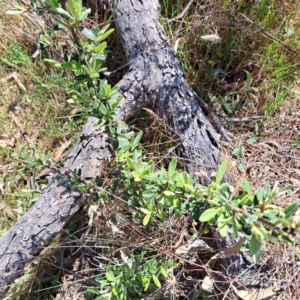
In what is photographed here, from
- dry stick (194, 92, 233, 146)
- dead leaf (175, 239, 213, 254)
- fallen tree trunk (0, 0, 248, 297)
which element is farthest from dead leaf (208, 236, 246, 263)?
dry stick (194, 92, 233, 146)

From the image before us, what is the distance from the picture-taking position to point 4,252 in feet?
6.08

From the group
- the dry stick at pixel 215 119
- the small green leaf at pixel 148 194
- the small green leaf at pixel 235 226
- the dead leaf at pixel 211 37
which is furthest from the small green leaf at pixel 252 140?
the small green leaf at pixel 235 226

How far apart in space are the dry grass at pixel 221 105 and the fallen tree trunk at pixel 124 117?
0.62 feet

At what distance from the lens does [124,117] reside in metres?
2.06

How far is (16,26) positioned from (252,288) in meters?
2.61

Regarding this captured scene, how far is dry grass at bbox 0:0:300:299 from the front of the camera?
2.12 m

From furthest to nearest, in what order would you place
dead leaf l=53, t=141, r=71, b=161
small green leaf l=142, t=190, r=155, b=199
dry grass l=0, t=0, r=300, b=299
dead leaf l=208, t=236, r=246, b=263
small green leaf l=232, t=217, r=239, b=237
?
dead leaf l=53, t=141, r=71, b=161, dry grass l=0, t=0, r=300, b=299, dead leaf l=208, t=236, r=246, b=263, small green leaf l=142, t=190, r=155, b=199, small green leaf l=232, t=217, r=239, b=237

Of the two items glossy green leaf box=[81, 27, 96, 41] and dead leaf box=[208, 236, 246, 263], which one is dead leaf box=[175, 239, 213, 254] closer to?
dead leaf box=[208, 236, 246, 263]

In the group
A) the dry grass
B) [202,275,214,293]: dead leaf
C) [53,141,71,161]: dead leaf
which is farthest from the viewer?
[53,141,71,161]: dead leaf

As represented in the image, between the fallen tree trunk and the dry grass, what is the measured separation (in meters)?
0.19

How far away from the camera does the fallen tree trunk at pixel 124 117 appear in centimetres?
188

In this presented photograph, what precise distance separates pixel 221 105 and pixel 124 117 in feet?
2.43

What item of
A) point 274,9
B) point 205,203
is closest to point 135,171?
point 205,203

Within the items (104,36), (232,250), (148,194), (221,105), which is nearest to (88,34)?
(104,36)
